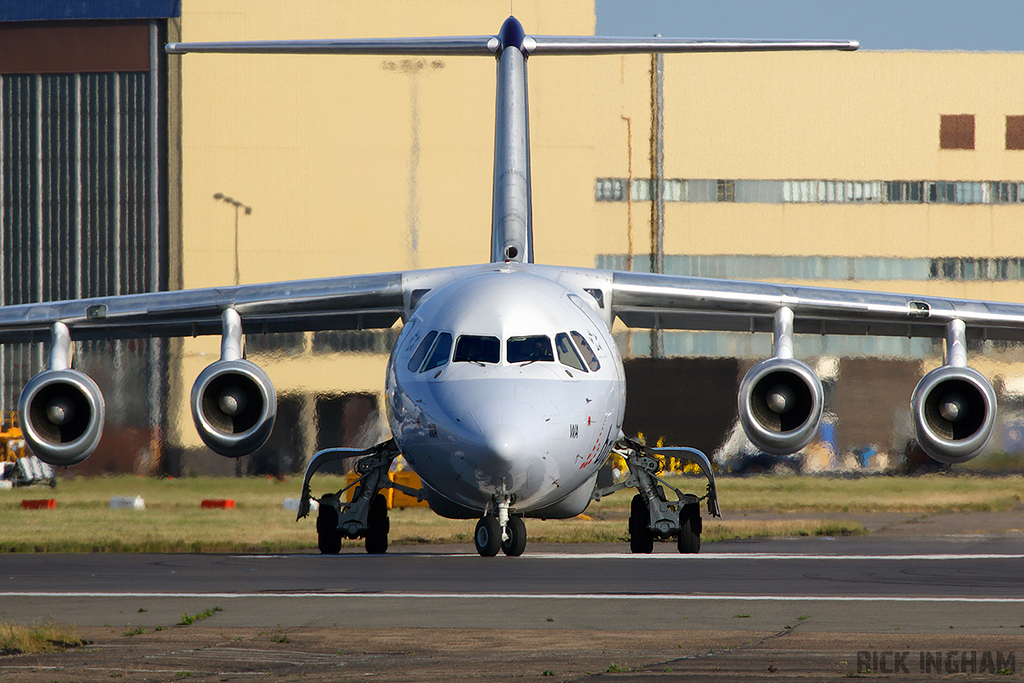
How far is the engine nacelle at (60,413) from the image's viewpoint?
16250mm

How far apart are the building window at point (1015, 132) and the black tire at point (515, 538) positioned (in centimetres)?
3202

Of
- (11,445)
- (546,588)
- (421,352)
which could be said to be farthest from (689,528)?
(11,445)

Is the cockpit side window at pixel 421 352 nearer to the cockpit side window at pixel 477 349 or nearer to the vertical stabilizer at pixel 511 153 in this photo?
the cockpit side window at pixel 477 349

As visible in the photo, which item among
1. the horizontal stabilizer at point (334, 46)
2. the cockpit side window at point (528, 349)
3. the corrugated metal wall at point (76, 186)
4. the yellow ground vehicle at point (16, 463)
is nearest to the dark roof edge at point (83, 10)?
the corrugated metal wall at point (76, 186)

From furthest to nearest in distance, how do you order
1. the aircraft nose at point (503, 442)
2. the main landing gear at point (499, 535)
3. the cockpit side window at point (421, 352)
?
the main landing gear at point (499, 535) < the cockpit side window at point (421, 352) < the aircraft nose at point (503, 442)

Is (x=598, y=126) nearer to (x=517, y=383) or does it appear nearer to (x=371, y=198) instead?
(x=371, y=198)

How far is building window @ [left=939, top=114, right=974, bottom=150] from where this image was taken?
4153 cm

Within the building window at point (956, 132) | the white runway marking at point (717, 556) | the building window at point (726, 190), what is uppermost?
the building window at point (956, 132)

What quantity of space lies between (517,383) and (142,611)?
3996 millimetres

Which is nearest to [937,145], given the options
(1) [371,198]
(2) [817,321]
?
(1) [371,198]

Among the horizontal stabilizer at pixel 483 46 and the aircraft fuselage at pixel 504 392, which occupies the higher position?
the horizontal stabilizer at pixel 483 46

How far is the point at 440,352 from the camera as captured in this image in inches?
524

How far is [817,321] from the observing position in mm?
17969

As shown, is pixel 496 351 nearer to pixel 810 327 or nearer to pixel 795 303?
pixel 795 303
